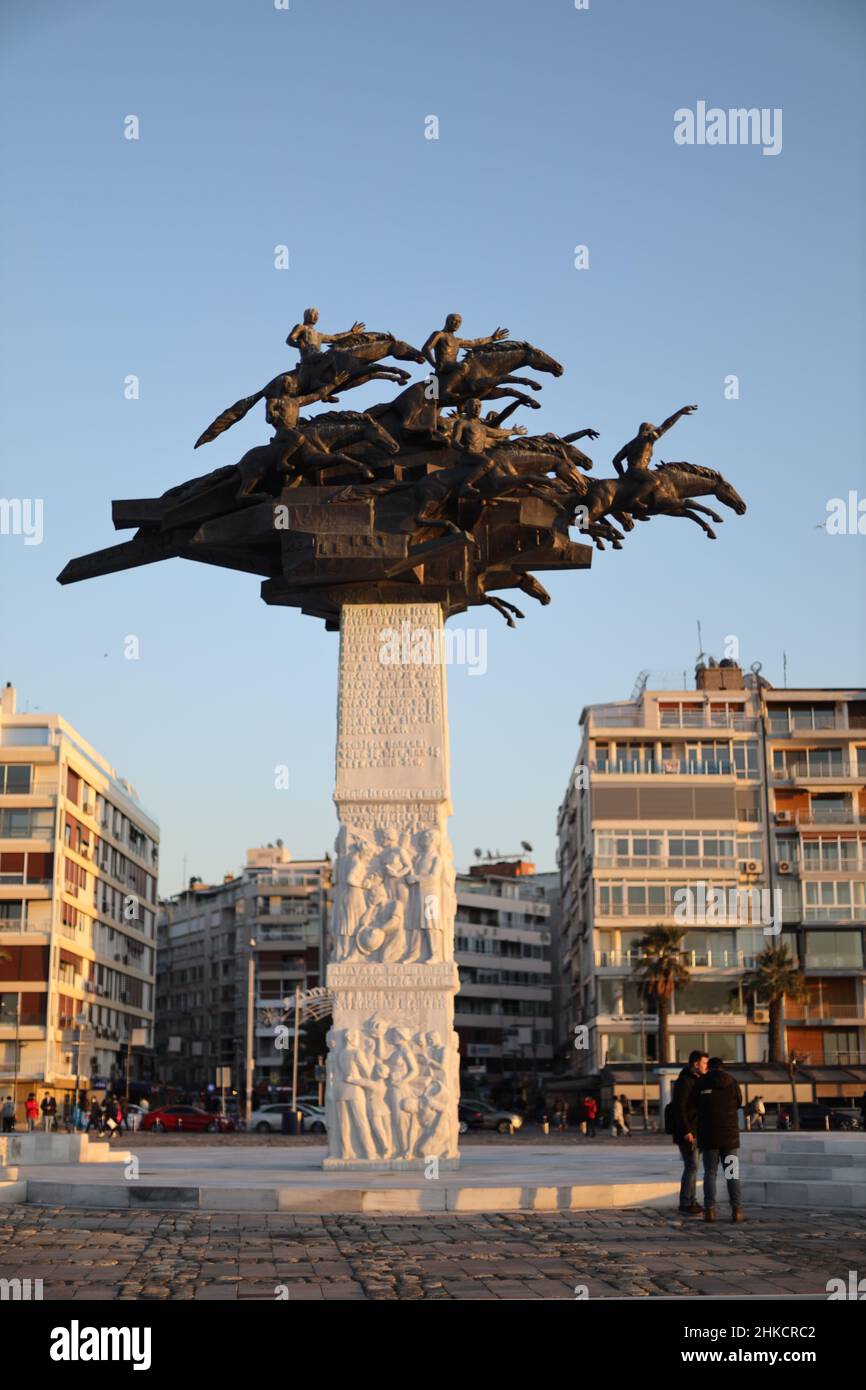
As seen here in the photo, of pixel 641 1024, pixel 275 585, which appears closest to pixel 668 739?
pixel 641 1024

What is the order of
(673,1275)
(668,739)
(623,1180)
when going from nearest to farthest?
(673,1275) < (623,1180) < (668,739)

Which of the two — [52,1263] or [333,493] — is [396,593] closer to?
[333,493]

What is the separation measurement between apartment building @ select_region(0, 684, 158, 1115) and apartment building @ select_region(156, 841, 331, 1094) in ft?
56.3

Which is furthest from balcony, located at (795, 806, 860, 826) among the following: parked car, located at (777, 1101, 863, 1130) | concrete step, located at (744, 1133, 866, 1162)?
concrete step, located at (744, 1133, 866, 1162)

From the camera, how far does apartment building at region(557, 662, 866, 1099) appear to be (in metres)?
62.6

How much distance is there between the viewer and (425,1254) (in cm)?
1184

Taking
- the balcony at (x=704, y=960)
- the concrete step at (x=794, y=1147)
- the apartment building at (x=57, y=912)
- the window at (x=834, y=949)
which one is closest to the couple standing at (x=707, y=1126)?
the concrete step at (x=794, y=1147)

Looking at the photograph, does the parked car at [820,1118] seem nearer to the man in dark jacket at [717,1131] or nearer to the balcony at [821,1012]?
the balcony at [821,1012]

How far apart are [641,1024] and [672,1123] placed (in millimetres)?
48509

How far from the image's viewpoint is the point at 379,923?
1995 centimetres

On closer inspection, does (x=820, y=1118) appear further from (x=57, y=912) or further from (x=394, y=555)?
(x=394, y=555)

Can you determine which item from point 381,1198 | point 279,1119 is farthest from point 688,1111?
point 279,1119

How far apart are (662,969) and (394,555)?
4279 centimetres
